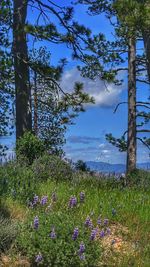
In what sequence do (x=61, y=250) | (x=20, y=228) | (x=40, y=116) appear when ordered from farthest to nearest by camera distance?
(x=40, y=116), (x=20, y=228), (x=61, y=250)

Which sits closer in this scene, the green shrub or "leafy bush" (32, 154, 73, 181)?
"leafy bush" (32, 154, 73, 181)

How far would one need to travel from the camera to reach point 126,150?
25719 mm

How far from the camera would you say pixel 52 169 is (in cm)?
1254

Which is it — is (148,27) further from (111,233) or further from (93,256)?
(93,256)

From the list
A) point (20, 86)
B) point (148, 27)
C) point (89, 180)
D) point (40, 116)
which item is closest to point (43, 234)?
point (89, 180)

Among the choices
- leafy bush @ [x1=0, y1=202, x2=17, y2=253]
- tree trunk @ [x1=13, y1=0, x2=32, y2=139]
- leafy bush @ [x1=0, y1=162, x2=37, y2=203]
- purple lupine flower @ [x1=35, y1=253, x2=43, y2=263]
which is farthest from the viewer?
tree trunk @ [x1=13, y1=0, x2=32, y2=139]

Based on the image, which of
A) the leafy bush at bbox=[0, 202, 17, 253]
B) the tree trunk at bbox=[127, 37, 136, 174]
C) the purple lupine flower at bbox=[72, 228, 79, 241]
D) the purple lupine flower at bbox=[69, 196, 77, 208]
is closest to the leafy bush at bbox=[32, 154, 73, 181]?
the purple lupine flower at bbox=[69, 196, 77, 208]

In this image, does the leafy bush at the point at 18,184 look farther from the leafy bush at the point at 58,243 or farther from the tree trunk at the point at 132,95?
the tree trunk at the point at 132,95

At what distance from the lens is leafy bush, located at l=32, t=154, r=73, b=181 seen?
12.2m

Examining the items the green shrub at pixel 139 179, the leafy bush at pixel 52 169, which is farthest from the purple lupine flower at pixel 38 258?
the green shrub at pixel 139 179

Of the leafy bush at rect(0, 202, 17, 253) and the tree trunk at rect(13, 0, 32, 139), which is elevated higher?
the tree trunk at rect(13, 0, 32, 139)

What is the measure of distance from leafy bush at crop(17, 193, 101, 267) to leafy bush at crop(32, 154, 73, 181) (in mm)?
5777

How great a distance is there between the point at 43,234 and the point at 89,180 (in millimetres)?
6562

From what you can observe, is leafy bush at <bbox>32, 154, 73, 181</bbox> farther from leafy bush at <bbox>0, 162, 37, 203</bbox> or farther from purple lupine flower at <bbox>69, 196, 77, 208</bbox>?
purple lupine flower at <bbox>69, 196, 77, 208</bbox>
